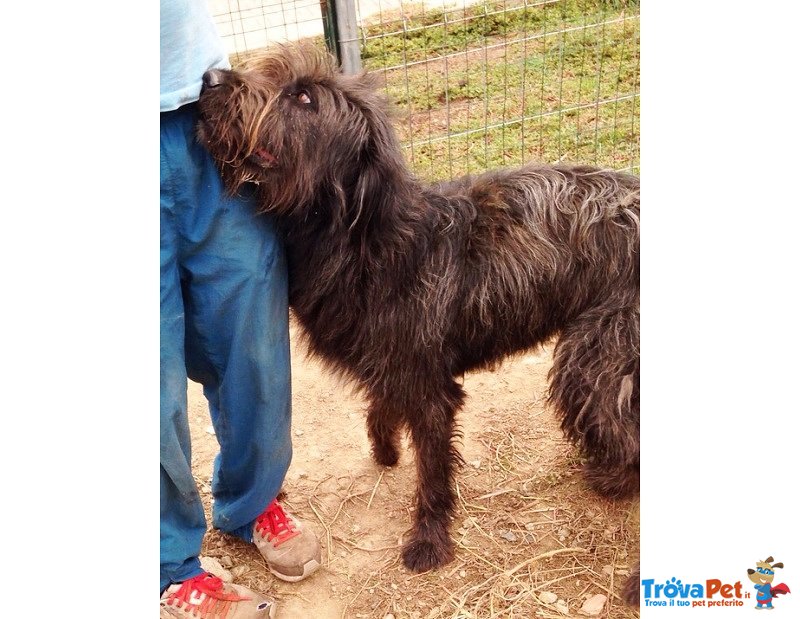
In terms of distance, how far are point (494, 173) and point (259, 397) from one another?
1.26 metres

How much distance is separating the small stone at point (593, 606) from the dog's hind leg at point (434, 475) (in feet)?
1.84

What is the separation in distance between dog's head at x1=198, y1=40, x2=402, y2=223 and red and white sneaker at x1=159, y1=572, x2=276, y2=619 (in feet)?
4.67

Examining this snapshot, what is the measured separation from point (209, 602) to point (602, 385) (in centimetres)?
164

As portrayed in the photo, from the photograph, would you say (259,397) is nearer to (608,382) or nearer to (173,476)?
(173,476)

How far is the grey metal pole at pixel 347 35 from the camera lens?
4.42m

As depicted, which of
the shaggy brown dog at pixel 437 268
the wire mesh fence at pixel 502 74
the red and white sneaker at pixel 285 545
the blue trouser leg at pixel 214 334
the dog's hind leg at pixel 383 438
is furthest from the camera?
the wire mesh fence at pixel 502 74

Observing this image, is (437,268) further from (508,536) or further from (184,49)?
(508,536)

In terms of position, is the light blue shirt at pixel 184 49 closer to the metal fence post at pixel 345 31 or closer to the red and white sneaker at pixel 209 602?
the red and white sneaker at pixel 209 602
